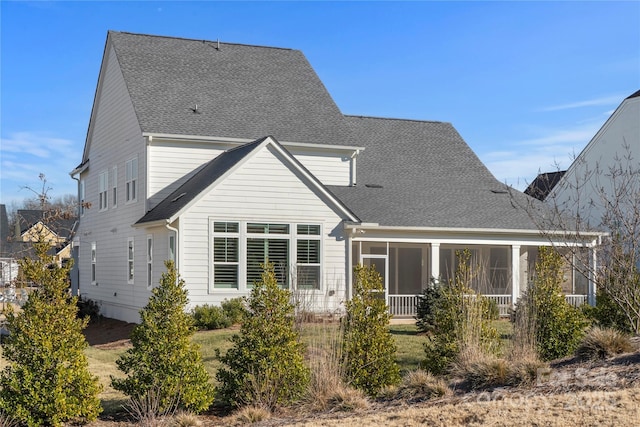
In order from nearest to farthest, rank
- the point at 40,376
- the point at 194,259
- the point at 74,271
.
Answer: the point at 40,376 < the point at 194,259 < the point at 74,271

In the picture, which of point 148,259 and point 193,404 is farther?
point 148,259

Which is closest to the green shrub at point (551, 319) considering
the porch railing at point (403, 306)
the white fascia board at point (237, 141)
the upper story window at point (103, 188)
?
the porch railing at point (403, 306)

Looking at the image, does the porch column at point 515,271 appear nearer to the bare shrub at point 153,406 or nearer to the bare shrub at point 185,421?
the bare shrub at point 153,406

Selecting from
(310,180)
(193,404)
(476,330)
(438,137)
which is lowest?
(193,404)

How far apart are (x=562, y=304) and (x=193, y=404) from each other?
6.65 metres

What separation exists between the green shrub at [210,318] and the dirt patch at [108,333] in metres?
1.83

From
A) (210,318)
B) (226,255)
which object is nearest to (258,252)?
(226,255)

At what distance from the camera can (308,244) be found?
22.6 metres

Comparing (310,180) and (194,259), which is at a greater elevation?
(310,180)

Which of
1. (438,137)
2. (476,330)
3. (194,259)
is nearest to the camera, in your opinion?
(476,330)

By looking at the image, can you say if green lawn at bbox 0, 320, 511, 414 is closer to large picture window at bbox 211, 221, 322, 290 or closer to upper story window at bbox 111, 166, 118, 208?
large picture window at bbox 211, 221, 322, 290

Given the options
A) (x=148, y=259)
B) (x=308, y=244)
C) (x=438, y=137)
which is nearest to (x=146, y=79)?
(x=148, y=259)


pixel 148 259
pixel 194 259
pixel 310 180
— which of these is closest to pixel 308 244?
pixel 310 180

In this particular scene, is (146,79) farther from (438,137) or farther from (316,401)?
(316,401)
